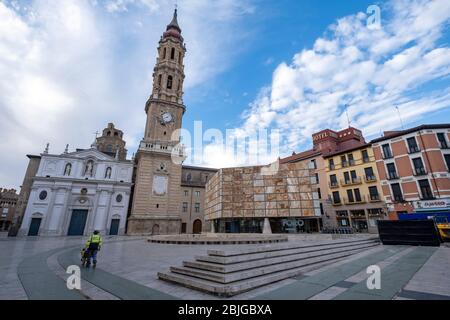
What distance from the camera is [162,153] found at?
32.9m

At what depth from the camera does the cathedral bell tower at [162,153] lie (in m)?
29.8

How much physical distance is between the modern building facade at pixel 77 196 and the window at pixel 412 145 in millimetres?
37392

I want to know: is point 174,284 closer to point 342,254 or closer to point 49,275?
point 49,275

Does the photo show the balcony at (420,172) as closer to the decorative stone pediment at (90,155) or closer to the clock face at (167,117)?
the clock face at (167,117)

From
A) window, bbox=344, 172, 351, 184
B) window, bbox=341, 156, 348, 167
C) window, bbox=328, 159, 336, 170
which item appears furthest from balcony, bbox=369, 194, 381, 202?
window, bbox=328, 159, 336, 170

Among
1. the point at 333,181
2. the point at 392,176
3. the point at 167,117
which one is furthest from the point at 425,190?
the point at 167,117

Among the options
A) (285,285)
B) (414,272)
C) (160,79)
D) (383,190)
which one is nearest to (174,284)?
(285,285)

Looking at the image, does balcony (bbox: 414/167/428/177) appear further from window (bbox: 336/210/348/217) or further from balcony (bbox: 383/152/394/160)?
window (bbox: 336/210/348/217)

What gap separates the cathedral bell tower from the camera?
2980 centimetres

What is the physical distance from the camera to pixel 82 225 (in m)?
28.8

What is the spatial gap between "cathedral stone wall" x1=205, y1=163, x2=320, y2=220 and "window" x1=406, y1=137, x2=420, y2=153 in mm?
10792

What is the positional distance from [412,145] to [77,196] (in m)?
43.3

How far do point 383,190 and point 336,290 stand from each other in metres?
25.5

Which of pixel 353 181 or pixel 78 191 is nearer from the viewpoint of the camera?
pixel 353 181
